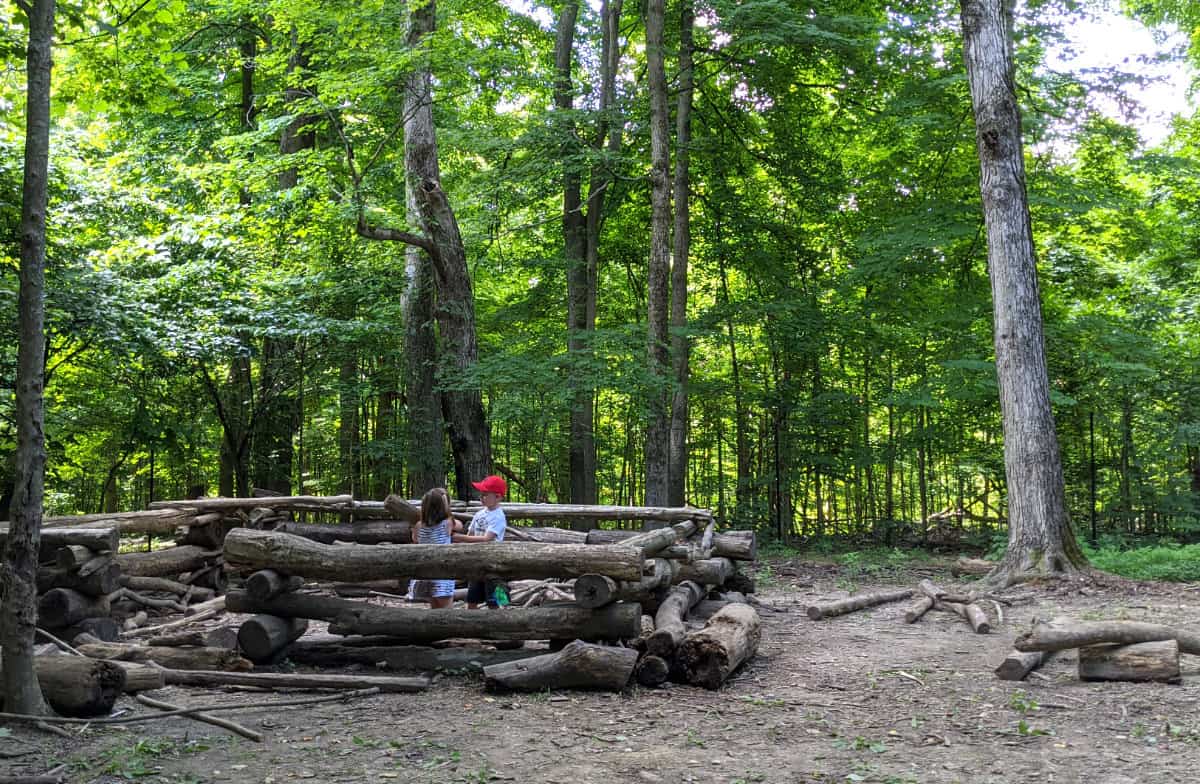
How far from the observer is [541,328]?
20469 mm

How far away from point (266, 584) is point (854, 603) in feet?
21.8

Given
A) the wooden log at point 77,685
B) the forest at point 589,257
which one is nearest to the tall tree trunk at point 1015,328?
the forest at point 589,257

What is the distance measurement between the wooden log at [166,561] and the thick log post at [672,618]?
6382mm

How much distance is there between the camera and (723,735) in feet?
19.0

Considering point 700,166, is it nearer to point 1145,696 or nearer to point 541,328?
point 541,328

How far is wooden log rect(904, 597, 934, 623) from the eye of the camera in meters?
10.1

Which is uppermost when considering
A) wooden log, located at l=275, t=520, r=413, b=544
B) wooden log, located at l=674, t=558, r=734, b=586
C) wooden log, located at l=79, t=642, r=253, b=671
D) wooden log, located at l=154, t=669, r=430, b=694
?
wooden log, located at l=275, t=520, r=413, b=544

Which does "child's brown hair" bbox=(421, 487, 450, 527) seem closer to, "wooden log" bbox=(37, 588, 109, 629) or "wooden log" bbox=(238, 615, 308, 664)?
"wooden log" bbox=(238, 615, 308, 664)

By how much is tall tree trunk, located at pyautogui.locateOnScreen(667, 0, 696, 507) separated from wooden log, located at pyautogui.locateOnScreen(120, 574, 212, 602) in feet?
27.6

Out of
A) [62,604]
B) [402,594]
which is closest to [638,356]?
[402,594]

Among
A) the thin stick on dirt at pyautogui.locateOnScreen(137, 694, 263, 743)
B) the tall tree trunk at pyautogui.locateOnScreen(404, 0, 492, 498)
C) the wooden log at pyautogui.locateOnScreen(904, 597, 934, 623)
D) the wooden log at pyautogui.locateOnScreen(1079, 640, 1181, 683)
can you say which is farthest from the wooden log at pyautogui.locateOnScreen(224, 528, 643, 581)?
the tall tree trunk at pyautogui.locateOnScreen(404, 0, 492, 498)

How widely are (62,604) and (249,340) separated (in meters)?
7.79

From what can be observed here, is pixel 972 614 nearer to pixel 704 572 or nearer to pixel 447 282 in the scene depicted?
A: pixel 704 572

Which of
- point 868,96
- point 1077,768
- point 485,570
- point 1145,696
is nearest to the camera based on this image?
point 1077,768
